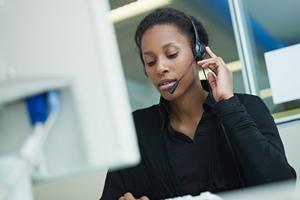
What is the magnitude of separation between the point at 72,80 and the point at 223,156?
859mm

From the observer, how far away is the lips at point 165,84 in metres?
1.34

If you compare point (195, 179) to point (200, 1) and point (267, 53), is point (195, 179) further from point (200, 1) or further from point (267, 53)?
point (200, 1)

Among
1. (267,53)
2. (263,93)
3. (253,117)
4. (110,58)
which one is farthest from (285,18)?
(110,58)

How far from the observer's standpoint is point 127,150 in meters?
0.48

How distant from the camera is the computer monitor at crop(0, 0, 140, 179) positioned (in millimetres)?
483

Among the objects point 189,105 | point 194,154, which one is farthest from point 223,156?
point 189,105

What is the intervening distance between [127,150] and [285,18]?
67.6 inches

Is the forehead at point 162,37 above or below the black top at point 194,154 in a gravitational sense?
above

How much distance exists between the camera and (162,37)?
138cm

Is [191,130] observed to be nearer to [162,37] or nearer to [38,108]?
[162,37]

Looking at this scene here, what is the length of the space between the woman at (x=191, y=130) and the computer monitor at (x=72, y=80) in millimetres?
705

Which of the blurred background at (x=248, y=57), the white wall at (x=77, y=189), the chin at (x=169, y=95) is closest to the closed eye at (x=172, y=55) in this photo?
the chin at (x=169, y=95)

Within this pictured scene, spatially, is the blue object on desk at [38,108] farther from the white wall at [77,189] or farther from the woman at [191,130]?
the white wall at [77,189]

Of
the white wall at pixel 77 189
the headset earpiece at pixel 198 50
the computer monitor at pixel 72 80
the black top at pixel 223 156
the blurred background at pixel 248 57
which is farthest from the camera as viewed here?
the white wall at pixel 77 189
